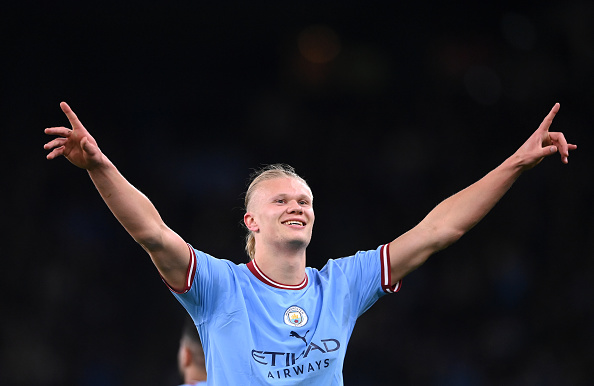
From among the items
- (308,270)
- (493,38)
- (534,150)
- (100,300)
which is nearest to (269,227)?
(308,270)

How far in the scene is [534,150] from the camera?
3957 mm

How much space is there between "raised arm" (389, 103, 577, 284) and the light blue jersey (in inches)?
5.5

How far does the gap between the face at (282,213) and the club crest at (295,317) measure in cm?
34

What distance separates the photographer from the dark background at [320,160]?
356 inches

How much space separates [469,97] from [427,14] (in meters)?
1.34

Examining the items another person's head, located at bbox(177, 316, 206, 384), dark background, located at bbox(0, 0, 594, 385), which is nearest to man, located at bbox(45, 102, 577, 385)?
another person's head, located at bbox(177, 316, 206, 384)

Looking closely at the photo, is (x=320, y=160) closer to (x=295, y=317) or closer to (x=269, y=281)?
(x=269, y=281)

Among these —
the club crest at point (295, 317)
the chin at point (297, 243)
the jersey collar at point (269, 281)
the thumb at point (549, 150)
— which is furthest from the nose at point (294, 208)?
the thumb at point (549, 150)

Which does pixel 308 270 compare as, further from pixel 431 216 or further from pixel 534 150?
pixel 534 150

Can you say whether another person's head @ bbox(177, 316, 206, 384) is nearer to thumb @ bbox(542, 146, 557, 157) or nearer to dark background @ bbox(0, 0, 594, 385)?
thumb @ bbox(542, 146, 557, 157)

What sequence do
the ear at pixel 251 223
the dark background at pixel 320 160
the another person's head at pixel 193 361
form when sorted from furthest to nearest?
the dark background at pixel 320 160 < the another person's head at pixel 193 361 < the ear at pixel 251 223

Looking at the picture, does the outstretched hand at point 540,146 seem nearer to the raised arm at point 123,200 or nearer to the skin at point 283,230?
the skin at point 283,230

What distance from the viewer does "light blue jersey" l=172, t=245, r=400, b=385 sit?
3.66m

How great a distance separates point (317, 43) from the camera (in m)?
10.4
